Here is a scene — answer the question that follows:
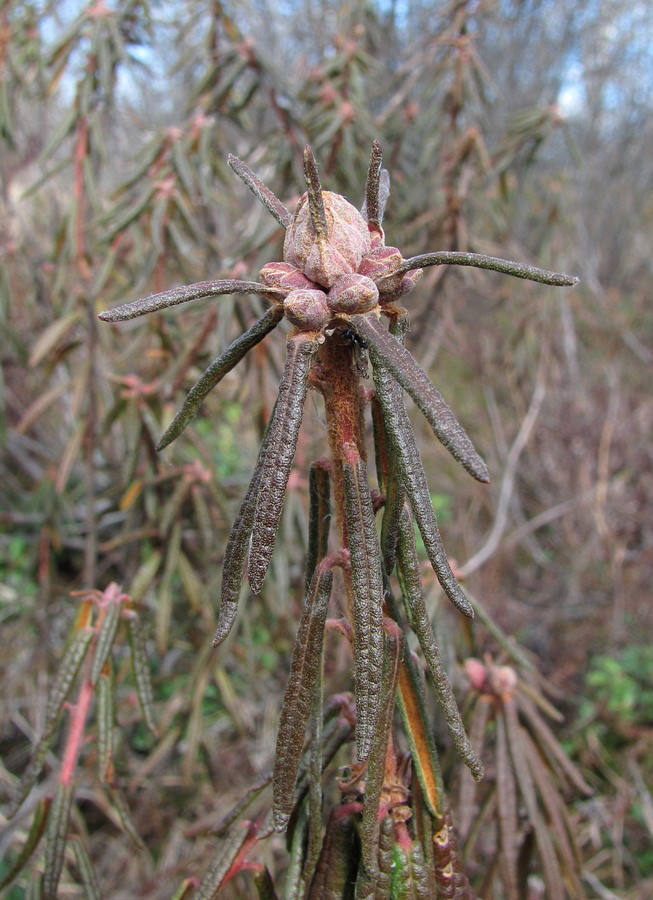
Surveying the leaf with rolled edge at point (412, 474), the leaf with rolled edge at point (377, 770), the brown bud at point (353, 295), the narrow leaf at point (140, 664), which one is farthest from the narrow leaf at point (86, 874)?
the brown bud at point (353, 295)

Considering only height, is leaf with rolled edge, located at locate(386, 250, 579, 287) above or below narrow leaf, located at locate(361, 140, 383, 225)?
below

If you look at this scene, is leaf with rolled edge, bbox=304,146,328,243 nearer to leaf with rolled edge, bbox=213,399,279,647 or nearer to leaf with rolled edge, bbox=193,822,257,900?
leaf with rolled edge, bbox=213,399,279,647


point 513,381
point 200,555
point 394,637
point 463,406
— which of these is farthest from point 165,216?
point 463,406

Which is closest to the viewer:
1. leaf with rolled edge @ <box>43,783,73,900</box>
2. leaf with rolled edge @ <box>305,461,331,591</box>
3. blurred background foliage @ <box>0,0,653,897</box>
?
leaf with rolled edge @ <box>305,461,331,591</box>

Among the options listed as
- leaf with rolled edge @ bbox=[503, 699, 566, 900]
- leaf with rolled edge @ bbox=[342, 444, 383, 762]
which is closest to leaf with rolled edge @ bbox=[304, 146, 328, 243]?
leaf with rolled edge @ bbox=[342, 444, 383, 762]

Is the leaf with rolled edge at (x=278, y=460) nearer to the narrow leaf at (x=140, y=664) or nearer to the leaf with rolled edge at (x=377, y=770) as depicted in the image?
the leaf with rolled edge at (x=377, y=770)

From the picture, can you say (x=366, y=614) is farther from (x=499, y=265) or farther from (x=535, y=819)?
(x=535, y=819)
